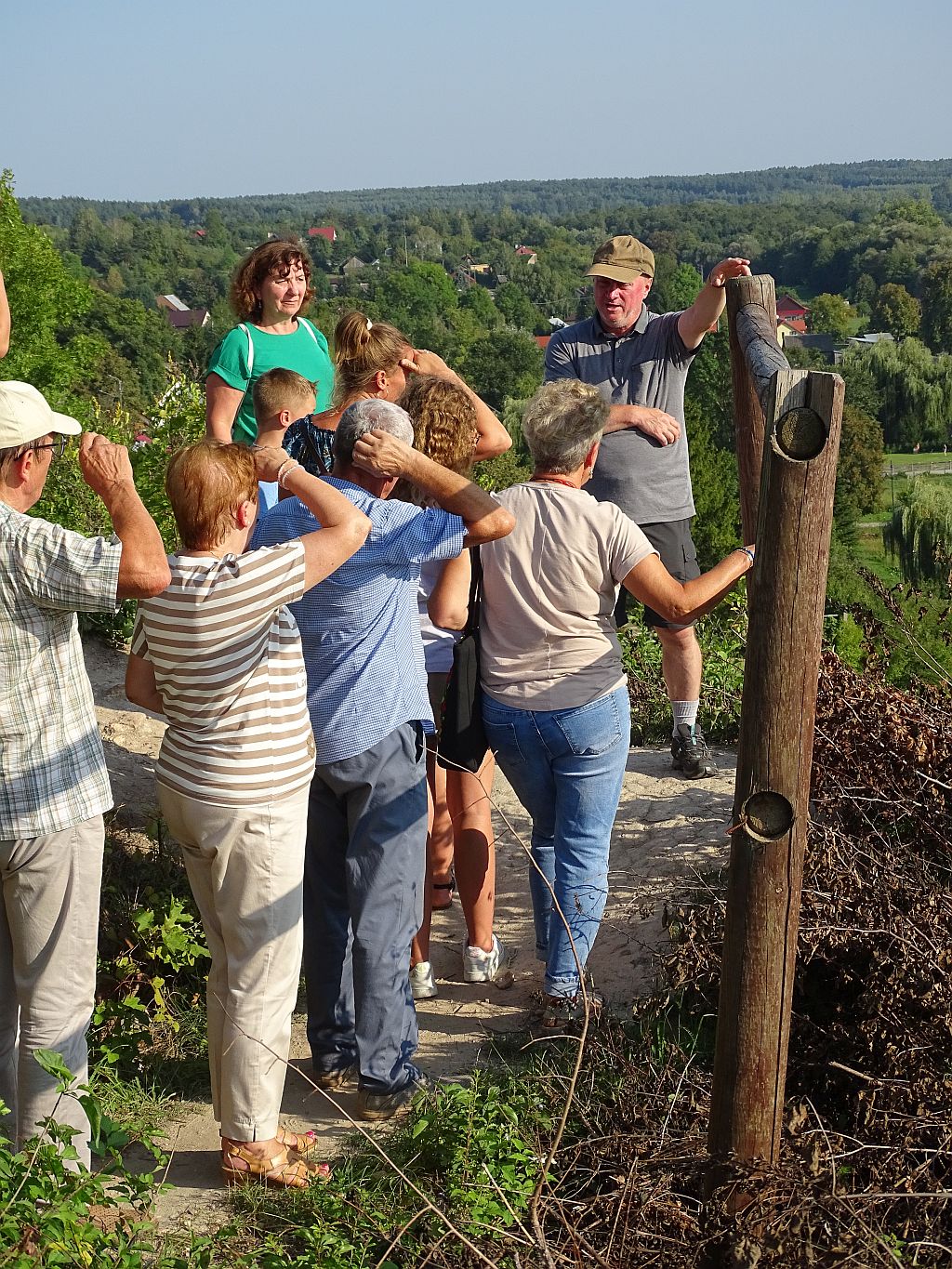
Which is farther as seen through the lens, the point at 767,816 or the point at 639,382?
the point at 639,382

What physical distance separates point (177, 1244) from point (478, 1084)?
86cm

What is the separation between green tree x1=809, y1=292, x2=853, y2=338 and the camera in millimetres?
94375

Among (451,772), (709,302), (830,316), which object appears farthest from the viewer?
→ (830,316)

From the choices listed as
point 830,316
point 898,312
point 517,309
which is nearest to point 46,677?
point 898,312

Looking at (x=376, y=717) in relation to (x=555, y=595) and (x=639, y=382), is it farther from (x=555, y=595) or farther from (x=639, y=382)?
(x=639, y=382)

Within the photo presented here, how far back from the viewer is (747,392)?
12.8 feet

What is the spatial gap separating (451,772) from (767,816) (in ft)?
5.04

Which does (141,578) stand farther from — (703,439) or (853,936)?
(703,439)

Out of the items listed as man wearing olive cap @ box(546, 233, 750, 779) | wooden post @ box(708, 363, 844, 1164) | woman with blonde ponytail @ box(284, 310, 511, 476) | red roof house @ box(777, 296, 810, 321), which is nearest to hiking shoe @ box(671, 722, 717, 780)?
man wearing olive cap @ box(546, 233, 750, 779)

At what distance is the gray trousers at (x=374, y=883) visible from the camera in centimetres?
303

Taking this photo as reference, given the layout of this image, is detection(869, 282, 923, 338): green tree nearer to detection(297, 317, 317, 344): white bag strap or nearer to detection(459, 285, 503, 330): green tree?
detection(459, 285, 503, 330): green tree

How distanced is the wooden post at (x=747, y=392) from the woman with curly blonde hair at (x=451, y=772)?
2.80ft

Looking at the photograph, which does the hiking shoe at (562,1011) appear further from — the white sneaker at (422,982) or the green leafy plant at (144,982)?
the green leafy plant at (144,982)

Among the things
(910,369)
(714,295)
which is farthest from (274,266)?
(910,369)
